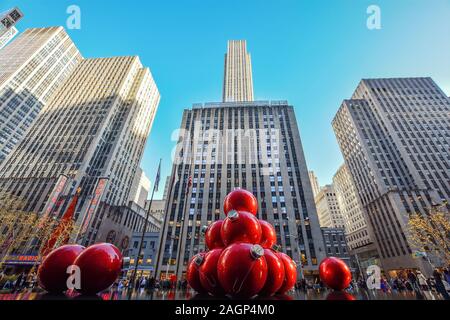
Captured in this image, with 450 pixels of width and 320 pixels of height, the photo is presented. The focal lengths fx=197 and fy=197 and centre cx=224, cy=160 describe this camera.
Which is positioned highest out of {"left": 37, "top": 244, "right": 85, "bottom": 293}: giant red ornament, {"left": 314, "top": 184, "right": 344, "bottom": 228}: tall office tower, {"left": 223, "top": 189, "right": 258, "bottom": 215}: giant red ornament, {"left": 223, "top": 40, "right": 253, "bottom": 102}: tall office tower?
{"left": 223, "top": 40, "right": 253, "bottom": 102}: tall office tower

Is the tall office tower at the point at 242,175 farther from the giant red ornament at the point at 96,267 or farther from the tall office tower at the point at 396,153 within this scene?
the giant red ornament at the point at 96,267

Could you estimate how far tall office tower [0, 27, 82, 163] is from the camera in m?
88.4

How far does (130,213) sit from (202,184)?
33054 mm

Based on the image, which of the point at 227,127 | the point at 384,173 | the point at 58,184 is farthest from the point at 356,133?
the point at 58,184

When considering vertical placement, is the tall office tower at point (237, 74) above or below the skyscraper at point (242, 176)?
above

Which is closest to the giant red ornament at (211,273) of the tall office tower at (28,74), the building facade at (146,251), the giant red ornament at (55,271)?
the giant red ornament at (55,271)

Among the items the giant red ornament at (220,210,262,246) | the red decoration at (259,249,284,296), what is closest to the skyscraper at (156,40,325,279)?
the giant red ornament at (220,210,262,246)

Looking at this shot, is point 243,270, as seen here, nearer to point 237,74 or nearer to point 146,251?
point 146,251

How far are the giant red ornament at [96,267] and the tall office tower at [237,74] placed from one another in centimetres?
11472

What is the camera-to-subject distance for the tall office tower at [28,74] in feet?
290

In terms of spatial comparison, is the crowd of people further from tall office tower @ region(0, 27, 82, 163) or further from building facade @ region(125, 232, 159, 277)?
tall office tower @ region(0, 27, 82, 163)

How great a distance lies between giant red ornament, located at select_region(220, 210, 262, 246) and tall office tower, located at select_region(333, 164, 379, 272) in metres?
67.6

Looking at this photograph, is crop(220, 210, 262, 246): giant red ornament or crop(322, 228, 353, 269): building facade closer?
crop(220, 210, 262, 246): giant red ornament

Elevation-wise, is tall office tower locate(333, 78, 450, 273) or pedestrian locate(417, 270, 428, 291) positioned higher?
tall office tower locate(333, 78, 450, 273)
